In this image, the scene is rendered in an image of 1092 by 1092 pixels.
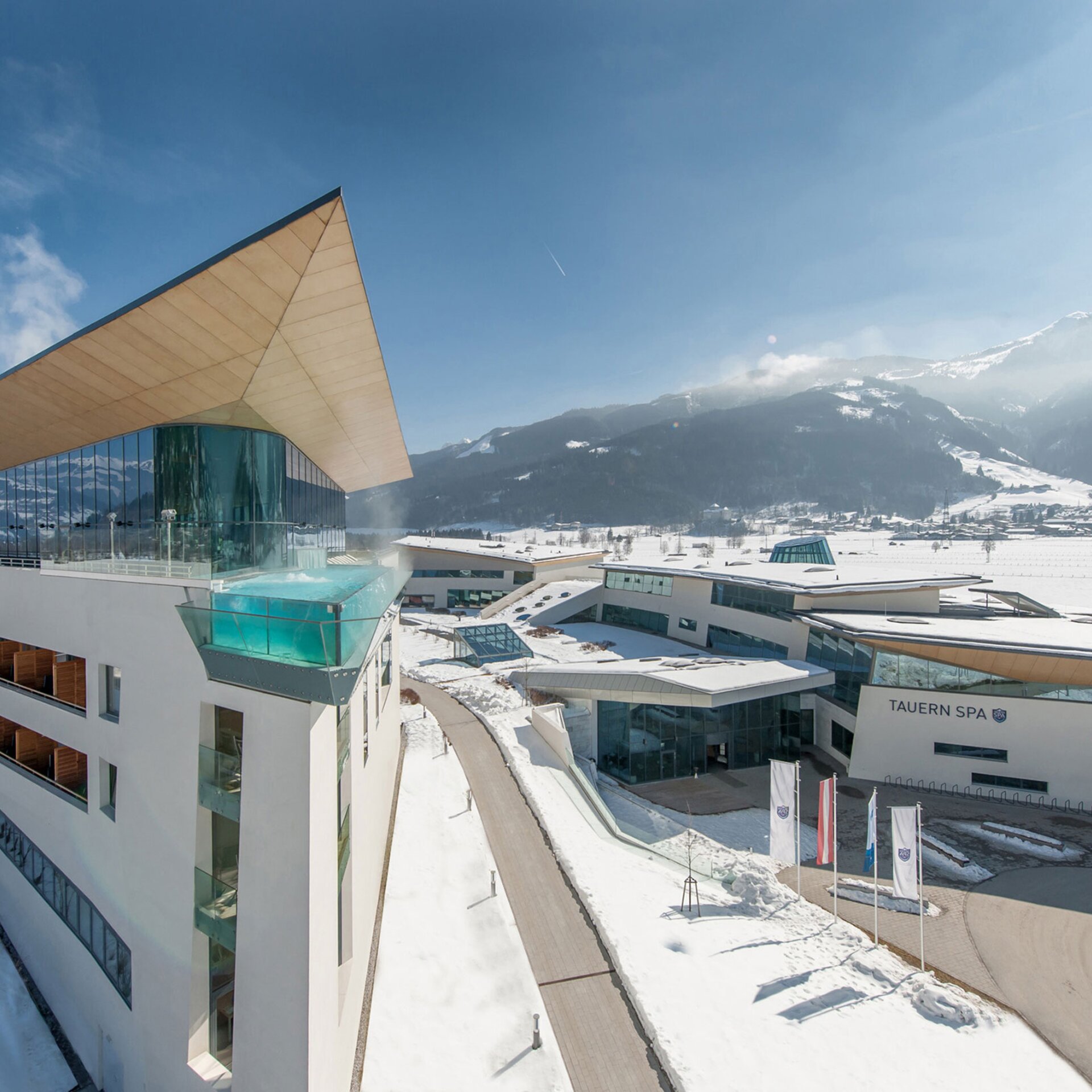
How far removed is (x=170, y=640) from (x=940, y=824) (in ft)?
80.2

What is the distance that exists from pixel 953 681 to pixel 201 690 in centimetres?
2602

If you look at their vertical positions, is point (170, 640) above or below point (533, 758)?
above

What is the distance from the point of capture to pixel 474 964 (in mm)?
11461

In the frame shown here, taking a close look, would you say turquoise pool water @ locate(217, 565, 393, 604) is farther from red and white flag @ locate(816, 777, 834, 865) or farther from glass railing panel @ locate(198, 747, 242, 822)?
red and white flag @ locate(816, 777, 834, 865)

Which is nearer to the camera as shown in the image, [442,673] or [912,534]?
[442,673]

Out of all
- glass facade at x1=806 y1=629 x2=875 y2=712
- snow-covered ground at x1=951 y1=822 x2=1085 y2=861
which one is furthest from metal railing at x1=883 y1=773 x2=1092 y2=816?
glass facade at x1=806 y1=629 x2=875 y2=712

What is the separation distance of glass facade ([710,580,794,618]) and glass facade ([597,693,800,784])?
647 centimetres

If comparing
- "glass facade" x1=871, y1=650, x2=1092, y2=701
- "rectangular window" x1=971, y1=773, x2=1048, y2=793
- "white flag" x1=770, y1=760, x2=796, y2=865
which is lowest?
"rectangular window" x1=971, y1=773, x2=1048, y2=793

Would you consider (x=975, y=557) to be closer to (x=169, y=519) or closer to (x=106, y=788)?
(x=169, y=519)

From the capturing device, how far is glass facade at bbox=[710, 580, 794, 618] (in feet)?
105

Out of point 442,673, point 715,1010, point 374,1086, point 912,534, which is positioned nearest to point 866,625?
point 715,1010

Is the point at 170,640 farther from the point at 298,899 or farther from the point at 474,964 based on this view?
the point at 474,964

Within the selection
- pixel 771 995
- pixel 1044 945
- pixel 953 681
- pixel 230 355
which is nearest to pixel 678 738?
pixel 953 681

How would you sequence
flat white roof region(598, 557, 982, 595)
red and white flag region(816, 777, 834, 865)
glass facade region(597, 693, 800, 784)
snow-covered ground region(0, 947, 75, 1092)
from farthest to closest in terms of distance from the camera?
flat white roof region(598, 557, 982, 595) < glass facade region(597, 693, 800, 784) < red and white flag region(816, 777, 834, 865) < snow-covered ground region(0, 947, 75, 1092)
